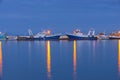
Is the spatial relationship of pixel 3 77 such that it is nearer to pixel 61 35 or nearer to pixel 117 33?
pixel 61 35

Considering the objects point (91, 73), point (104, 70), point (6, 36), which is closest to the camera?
point (91, 73)

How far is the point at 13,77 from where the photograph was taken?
16875mm

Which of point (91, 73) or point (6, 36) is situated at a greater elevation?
point (6, 36)

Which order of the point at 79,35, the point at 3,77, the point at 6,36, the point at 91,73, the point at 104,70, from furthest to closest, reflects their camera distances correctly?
the point at 6,36 < the point at 79,35 < the point at 104,70 < the point at 91,73 < the point at 3,77

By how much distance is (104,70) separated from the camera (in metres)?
19.3

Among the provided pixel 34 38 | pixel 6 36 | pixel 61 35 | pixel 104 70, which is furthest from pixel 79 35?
pixel 104 70

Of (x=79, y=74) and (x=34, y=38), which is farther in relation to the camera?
(x=34, y=38)

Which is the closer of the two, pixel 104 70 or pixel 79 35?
pixel 104 70

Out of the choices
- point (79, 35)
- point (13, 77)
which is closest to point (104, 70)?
A: point (13, 77)

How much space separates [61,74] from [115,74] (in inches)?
99.5

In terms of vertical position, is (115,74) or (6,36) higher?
(6,36)

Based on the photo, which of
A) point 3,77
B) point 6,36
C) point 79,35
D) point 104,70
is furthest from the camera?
point 6,36

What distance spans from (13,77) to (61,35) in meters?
102

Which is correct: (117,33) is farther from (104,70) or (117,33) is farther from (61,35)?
(104,70)
